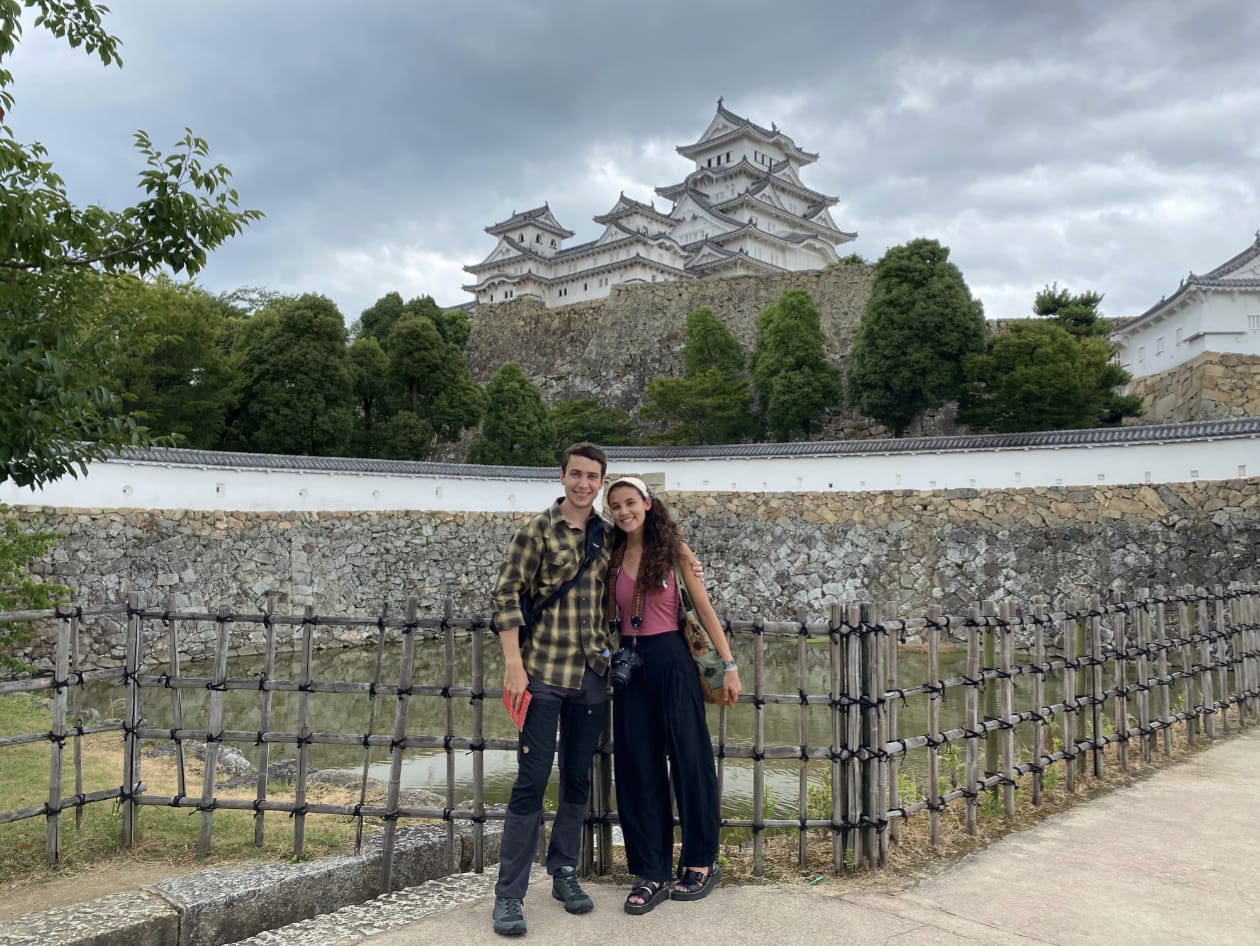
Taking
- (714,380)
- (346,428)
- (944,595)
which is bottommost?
(944,595)

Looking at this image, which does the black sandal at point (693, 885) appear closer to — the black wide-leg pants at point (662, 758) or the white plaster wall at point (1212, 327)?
the black wide-leg pants at point (662, 758)

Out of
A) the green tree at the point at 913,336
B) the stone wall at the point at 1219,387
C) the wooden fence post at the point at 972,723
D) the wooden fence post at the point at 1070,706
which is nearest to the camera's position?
the wooden fence post at the point at 972,723

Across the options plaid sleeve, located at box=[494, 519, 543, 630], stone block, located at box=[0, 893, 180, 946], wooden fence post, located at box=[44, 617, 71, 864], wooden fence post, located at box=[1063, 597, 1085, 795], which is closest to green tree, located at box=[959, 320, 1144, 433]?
wooden fence post, located at box=[1063, 597, 1085, 795]

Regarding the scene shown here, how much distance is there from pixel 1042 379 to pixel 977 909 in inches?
674

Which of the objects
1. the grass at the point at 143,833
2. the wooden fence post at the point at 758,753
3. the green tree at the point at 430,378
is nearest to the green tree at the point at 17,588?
the grass at the point at 143,833

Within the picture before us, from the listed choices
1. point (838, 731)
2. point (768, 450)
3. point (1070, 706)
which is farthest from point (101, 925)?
point (768, 450)

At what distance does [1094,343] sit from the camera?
1873cm

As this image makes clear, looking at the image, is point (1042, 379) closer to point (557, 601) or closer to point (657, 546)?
point (657, 546)


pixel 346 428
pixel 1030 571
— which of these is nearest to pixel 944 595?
pixel 1030 571

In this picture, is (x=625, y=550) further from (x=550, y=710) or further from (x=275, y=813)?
(x=275, y=813)

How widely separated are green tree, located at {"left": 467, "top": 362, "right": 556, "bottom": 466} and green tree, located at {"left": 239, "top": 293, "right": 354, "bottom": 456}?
3433 millimetres

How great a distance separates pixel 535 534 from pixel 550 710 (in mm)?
564

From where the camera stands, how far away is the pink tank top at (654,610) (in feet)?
9.55

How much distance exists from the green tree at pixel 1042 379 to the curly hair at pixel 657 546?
56.6ft
